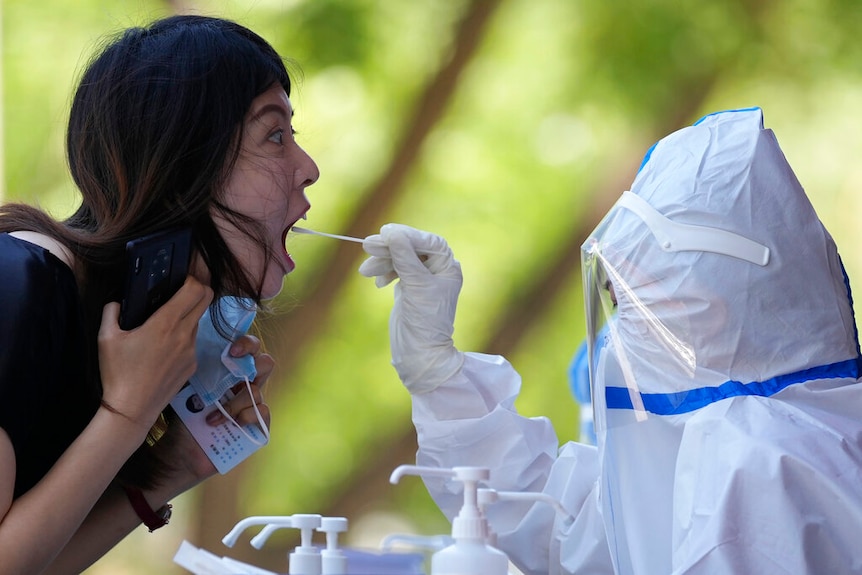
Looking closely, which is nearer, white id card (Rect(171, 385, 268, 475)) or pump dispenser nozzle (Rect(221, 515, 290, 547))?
pump dispenser nozzle (Rect(221, 515, 290, 547))

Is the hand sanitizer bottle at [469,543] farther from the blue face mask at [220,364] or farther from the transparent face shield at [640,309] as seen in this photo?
the blue face mask at [220,364]

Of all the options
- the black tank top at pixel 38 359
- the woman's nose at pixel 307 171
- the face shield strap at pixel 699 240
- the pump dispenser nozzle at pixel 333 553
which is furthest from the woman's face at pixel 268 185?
the face shield strap at pixel 699 240

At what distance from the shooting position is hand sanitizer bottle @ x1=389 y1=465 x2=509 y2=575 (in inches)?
32.9

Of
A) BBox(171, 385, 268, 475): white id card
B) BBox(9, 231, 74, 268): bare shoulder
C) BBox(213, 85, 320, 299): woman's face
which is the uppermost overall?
BBox(213, 85, 320, 299): woman's face

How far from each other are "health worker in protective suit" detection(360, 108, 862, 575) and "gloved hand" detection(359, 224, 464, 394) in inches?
10.6

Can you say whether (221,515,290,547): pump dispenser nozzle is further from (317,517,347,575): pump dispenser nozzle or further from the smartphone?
the smartphone

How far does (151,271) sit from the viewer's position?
40.4 inches

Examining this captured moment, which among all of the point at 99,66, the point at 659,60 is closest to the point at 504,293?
the point at 659,60

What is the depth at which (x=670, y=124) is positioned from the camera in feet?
11.8

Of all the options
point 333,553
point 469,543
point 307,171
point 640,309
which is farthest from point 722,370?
point 307,171

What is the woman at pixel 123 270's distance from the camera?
3.03 feet

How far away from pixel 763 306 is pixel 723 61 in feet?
9.46

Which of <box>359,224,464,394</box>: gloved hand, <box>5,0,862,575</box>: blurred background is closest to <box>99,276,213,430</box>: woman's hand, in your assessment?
<box>359,224,464,394</box>: gloved hand

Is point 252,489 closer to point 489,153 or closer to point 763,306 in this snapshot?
point 489,153
